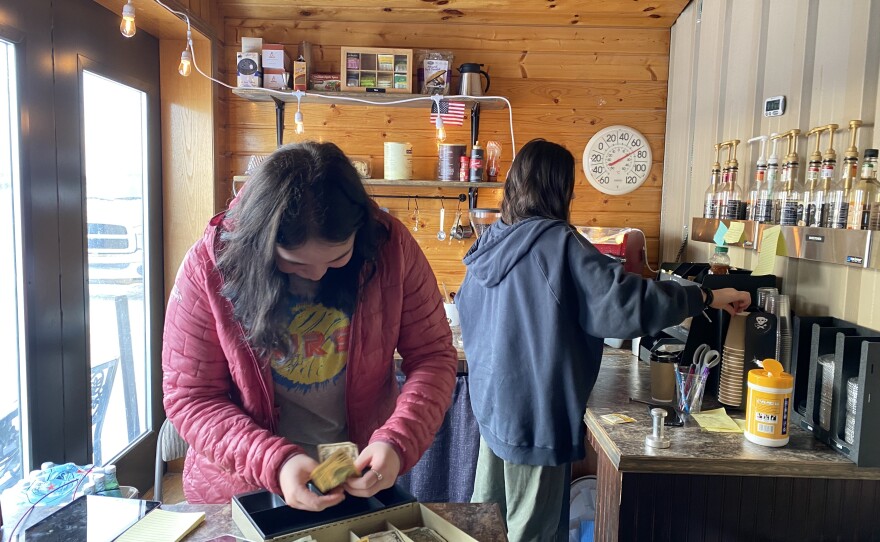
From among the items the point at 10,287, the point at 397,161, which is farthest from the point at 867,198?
the point at 10,287

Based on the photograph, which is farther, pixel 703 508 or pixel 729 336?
pixel 729 336

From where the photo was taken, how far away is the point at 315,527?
0.94 meters

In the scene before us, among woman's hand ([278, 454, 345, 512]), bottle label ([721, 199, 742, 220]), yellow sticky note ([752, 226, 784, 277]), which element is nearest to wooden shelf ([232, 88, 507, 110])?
bottle label ([721, 199, 742, 220])

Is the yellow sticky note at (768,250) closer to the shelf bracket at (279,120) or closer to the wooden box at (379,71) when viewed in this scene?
the wooden box at (379,71)

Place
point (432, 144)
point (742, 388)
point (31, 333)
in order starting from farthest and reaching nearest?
point (432, 144)
point (31, 333)
point (742, 388)

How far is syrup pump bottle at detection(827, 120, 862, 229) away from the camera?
153cm

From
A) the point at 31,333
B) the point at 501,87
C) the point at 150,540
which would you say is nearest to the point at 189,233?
the point at 31,333

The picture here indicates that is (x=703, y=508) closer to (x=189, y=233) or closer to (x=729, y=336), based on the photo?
(x=729, y=336)

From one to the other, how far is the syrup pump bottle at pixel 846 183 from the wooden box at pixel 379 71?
6.06 ft

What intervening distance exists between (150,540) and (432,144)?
7.95ft

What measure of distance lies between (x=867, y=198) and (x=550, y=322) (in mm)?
807

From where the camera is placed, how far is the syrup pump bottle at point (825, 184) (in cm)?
162

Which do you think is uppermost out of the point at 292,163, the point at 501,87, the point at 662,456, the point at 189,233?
the point at 501,87

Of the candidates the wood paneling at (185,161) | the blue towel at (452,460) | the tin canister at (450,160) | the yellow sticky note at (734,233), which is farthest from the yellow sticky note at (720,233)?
the wood paneling at (185,161)
